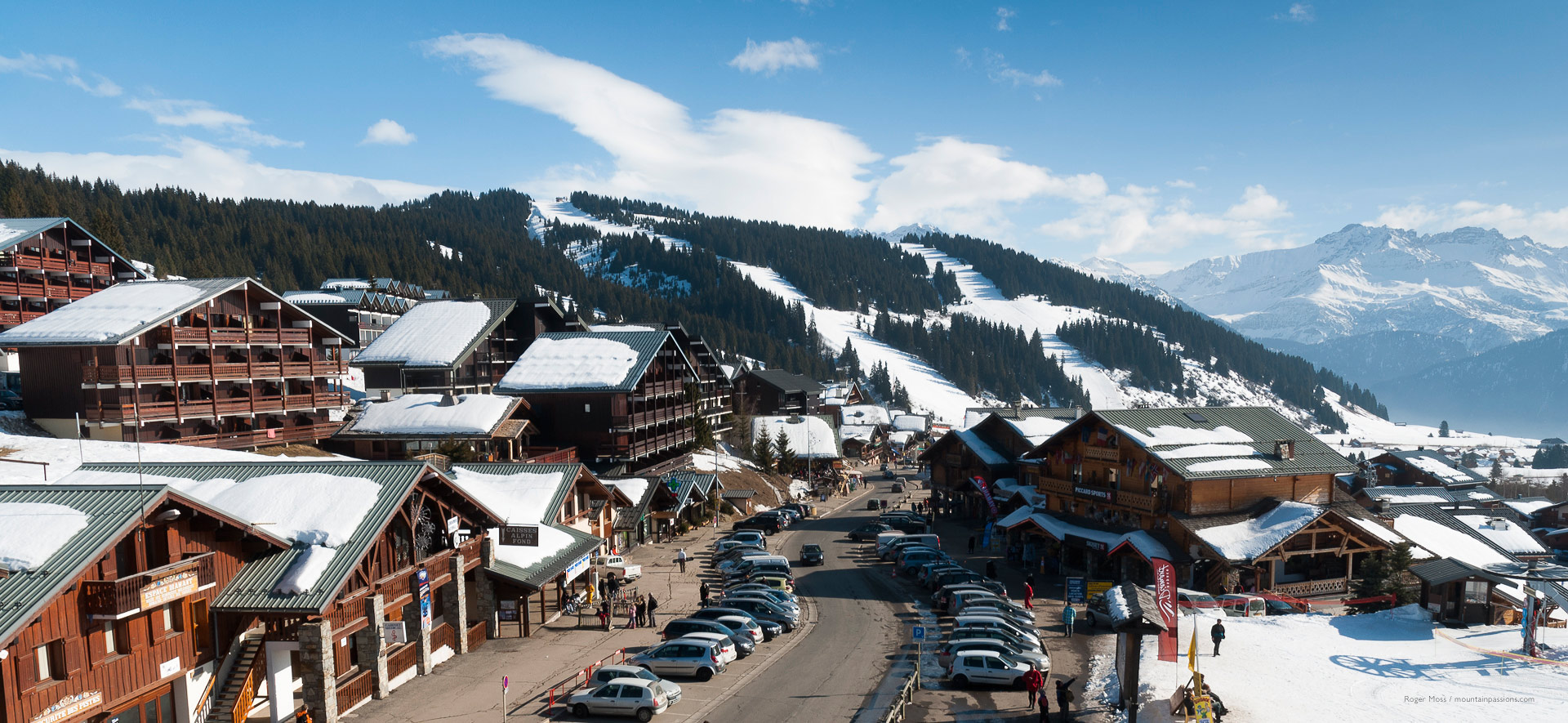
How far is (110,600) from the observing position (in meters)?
A: 18.2

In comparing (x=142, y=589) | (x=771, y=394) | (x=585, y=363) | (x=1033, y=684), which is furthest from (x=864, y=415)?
(x=142, y=589)

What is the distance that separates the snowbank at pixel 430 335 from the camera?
67.2m

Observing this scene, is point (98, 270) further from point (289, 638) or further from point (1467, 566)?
point (1467, 566)

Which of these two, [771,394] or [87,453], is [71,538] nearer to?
[87,453]

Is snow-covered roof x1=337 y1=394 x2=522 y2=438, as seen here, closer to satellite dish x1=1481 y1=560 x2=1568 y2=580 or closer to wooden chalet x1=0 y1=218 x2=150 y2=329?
wooden chalet x1=0 y1=218 x2=150 y2=329

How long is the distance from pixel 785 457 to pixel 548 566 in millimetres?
52374

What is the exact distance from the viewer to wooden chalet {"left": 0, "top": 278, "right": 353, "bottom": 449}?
43750mm

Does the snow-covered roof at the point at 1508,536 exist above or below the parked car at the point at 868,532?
below

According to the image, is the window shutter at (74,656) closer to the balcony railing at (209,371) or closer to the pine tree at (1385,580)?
the balcony railing at (209,371)

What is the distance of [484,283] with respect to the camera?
7598 inches

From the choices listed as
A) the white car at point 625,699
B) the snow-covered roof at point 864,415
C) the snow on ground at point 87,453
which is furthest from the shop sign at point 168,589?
the snow-covered roof at point 864,415

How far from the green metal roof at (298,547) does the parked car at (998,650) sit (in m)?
19.0

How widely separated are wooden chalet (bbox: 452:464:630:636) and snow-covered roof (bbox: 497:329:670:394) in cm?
1775

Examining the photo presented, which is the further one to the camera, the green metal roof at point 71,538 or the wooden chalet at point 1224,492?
the wooden chalet at point 1224,492
